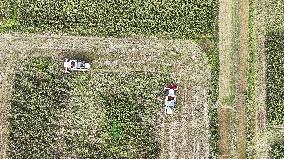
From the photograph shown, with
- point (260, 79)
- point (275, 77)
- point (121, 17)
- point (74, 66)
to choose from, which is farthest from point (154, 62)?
point (275, 77)

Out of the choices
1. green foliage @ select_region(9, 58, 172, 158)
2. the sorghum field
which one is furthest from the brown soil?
Result: green foliage @ select_region(9, 58, 172, 158)

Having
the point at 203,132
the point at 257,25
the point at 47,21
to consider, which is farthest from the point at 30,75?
the point at 257,25

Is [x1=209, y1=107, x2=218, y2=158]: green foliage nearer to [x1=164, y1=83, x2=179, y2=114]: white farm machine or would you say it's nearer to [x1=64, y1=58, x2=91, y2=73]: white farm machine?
[x1=164, y1=83, x2=179, y2=114]: white farm machine

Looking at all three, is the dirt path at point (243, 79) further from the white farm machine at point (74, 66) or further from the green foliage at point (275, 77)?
the white farm machine at point (74, 66)

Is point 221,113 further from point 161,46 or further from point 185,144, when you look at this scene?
point 161,46

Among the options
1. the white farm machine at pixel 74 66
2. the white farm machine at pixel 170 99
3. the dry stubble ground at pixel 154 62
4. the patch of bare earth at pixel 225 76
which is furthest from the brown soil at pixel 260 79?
the white farm machine at pixel 74 66

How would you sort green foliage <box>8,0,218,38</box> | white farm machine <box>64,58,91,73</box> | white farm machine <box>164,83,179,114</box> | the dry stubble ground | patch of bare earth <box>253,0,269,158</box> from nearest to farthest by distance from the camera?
1. patch of bare earth <box>253,0,269,158</box>
2. the dry stubble ground
3. white farm machine <box>164,83,179,114</box>
4. white farm machine <box>64,58,91,73</box>
5. green foliage <box>8,0,218,38</box>
